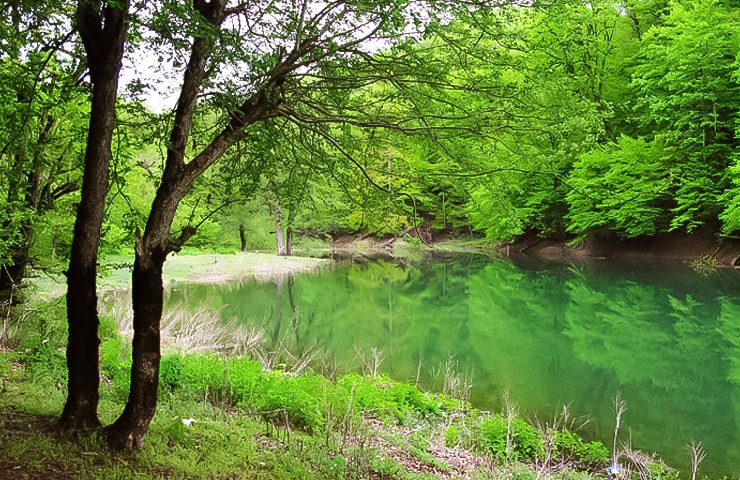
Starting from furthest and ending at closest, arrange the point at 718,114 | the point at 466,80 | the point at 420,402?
the point at 718,114
the point at 420,402
the point at 466,80

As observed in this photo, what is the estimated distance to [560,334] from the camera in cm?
1332

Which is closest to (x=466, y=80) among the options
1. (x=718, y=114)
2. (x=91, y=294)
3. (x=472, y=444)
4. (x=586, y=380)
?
(x=91, y=294)

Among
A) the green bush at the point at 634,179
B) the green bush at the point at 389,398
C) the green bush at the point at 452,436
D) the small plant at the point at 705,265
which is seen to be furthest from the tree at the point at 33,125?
the small plant at the point at 705,265

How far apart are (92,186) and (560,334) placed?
11.9 metres

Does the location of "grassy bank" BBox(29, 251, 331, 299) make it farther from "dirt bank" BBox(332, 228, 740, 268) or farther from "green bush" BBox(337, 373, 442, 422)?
"green bush" BBox(337, 373, 442, 422)

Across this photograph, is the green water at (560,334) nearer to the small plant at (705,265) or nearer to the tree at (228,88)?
the small plant at (705,265)

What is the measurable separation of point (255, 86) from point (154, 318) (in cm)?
191

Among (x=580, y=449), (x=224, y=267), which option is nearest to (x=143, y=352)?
(x=580, y=449)

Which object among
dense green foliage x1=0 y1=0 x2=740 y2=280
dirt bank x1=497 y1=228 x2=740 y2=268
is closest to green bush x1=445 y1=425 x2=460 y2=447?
dense green foliage x1=0 y1=0 x2=740 y2=280

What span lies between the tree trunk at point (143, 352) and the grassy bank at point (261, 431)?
157mm

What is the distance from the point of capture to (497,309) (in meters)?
16.7

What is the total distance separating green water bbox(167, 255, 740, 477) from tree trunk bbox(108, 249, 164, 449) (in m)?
5.77

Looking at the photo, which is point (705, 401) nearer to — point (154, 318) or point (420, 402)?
point (420, 402)

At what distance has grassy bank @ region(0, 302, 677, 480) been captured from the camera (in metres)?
3.87
